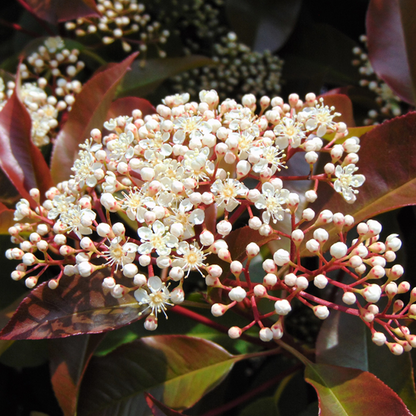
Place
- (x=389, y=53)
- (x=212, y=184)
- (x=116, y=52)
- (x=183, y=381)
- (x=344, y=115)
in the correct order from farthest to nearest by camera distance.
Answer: (x=116, y=52)
(x=389, y=53)
(x=344, y=115)
(x=183, y=381)
(x=212, y=184)

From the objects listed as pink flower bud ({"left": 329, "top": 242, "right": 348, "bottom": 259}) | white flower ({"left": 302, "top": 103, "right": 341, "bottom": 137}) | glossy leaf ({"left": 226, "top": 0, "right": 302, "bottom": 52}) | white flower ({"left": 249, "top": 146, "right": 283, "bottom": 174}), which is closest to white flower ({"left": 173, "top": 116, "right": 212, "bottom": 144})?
white flower ({"left": 249, "top": 146, "right": 283, "bottom": 174})

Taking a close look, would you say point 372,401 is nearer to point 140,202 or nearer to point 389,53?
point 140,202

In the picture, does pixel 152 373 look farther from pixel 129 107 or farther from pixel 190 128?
pixel 129 107

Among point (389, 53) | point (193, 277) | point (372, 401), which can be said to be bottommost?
point (193, 277)

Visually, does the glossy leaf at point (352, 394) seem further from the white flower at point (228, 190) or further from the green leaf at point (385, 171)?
the white flower at point (228, 190)

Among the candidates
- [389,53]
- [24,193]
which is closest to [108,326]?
[24,193]

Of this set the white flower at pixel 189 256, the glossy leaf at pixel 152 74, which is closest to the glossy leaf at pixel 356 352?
the white flower at pixel 189 256

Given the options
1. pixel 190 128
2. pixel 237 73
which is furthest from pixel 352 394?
pixel 237 73
